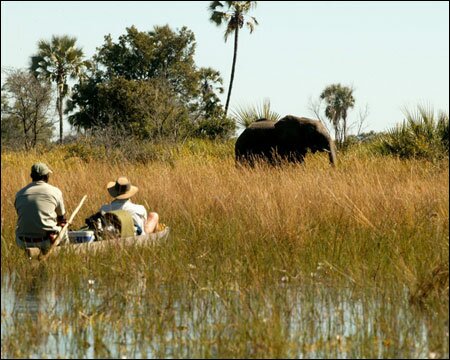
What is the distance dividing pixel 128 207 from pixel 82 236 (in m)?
0.87

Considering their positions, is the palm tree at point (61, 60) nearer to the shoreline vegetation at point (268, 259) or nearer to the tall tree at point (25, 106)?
the tall tree at point (25, 106)

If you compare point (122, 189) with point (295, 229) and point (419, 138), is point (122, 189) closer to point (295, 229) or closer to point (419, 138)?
point (295, 229)

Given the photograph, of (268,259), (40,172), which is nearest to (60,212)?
(40,172)

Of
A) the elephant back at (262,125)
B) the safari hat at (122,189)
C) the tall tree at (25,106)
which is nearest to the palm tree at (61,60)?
the tall tree at (25,106)

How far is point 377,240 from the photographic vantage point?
11289 mm

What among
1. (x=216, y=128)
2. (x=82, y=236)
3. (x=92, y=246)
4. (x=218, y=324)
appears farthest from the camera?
(x=216, y=128)

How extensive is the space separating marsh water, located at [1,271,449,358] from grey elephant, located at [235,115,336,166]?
14.5m

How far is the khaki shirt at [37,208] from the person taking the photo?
1159cm

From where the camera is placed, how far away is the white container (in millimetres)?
11833

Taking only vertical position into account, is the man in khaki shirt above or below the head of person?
below

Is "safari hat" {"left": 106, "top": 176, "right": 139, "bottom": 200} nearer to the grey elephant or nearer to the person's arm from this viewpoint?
the person's arm

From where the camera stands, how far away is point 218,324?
25.2 ft

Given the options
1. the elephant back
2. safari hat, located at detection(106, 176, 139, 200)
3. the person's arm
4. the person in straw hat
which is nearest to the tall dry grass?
Answer: the person in straw hat

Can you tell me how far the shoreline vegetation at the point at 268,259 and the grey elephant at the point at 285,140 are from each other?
7.24 m
